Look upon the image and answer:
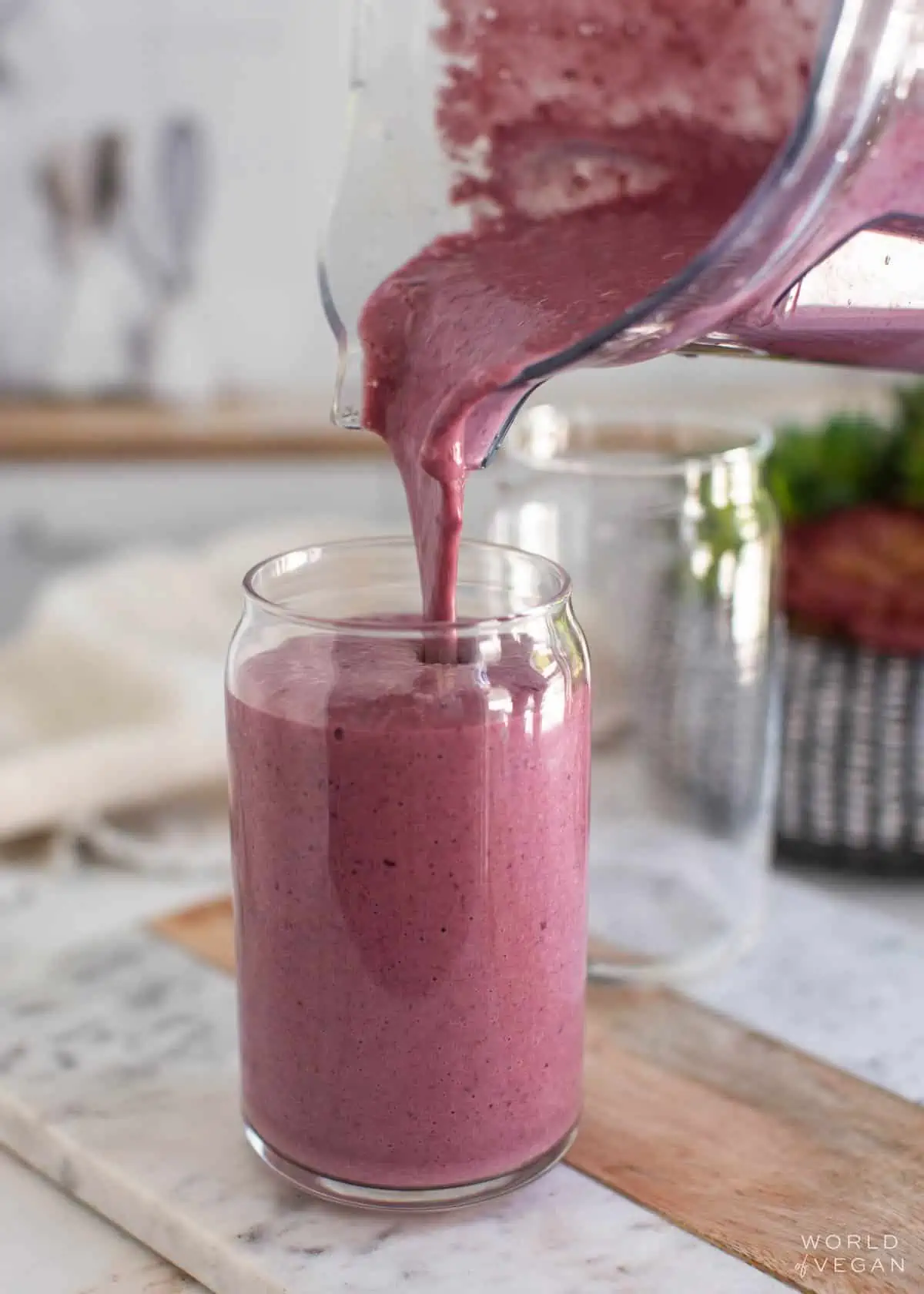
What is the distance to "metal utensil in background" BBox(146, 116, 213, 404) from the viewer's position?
90.6 inches

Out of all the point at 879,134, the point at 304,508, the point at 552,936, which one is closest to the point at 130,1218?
the point at 552,936

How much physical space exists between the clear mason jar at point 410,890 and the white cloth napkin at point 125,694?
0.43 metres

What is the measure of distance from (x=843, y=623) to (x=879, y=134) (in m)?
0.56

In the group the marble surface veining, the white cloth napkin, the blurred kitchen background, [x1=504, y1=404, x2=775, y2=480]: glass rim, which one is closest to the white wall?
the blurred kitchen background

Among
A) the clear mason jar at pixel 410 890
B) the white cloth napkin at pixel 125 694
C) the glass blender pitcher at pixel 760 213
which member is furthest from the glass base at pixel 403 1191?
the white cloth napkin at pixel 125 694

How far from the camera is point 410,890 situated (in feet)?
2.23

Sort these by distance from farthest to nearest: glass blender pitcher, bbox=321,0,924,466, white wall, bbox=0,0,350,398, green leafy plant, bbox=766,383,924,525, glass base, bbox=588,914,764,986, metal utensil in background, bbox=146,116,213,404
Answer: metal utensil in background, bbox=146,116,213,404 → white wall, bbox=0,0,350,398 → green leafy plant, bbox=766,383,924,525 → glass base, bbox=588,914,764,986 → glass blender pitcher, bbox=321,0,924,466

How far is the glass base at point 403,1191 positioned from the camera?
720 mm

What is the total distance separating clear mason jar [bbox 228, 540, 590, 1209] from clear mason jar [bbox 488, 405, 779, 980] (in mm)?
263

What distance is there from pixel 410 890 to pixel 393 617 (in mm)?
162

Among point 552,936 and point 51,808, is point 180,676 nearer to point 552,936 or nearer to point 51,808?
point 51,808

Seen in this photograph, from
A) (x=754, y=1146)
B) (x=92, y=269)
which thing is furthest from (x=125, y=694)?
(x=92, y=269)

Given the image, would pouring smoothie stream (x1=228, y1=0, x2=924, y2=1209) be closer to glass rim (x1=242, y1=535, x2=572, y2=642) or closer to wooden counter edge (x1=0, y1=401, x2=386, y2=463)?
glass rim (x1=242, y1=535, x2=572, y2=642)

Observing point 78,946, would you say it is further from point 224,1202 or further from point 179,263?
point 179,263
